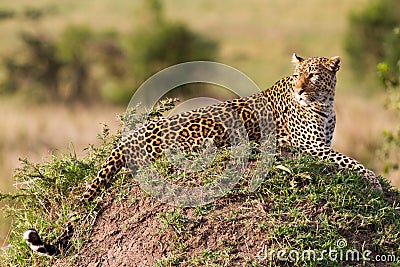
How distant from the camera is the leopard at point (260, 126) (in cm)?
695

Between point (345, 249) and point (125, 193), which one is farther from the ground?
point (125, 193)

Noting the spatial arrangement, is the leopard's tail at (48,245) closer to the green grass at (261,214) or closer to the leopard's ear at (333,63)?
the green grass at (261,214)

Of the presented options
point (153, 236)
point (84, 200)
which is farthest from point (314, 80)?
point (84, 200)

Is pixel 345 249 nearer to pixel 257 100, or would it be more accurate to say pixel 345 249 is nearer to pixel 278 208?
pixel 278 208

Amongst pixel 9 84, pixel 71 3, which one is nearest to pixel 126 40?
pixel 9 84

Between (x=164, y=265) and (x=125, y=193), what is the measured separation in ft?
3.18

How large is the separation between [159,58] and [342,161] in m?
22.4

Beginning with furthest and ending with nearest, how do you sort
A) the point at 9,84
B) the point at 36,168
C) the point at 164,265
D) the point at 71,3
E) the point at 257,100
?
the point at 71,3 < the point at 9,84 < the point at 257,100 < the point at 36,168 < the point at 164,265

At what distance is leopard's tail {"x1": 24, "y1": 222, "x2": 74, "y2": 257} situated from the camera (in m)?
6.15

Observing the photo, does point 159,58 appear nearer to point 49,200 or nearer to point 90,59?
point 90,59

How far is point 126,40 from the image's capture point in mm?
29969

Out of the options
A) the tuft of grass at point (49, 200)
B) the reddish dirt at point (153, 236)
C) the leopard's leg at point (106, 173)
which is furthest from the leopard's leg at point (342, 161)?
the tuft of grass at point (49, 200)

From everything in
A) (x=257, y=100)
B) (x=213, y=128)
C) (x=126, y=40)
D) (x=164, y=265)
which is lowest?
(x=164, y=265)

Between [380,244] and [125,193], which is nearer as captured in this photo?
[380,244]
